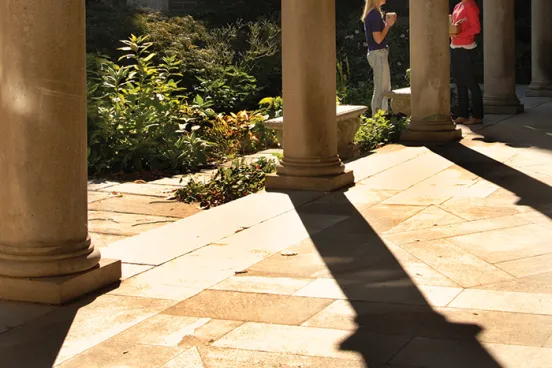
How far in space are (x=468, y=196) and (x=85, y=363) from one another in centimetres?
494

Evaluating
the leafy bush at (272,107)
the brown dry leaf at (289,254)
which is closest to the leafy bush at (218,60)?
the leafy bush at (272,107)

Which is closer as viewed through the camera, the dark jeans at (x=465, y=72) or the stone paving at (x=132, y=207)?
the stone paving at (x=132, y=207)

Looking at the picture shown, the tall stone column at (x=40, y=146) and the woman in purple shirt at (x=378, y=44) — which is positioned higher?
the woman in purple shirt at (x=378, y=44)

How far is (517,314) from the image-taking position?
5.42 metres

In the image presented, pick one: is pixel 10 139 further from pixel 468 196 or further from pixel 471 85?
pixel 471 85

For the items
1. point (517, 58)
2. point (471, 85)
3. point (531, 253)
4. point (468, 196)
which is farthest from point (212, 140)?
point (517, 58)

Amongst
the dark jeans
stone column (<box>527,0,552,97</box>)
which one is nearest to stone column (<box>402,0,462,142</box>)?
the dark jeans

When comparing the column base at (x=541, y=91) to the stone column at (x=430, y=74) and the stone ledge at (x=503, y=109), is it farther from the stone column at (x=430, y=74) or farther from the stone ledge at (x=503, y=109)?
the stone column at (x=430, y=74)

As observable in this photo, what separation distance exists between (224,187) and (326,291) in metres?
3.75

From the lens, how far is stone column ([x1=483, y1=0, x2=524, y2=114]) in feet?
51.5

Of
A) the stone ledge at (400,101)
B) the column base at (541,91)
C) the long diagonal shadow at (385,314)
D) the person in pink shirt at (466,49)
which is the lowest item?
the long diagonal shadow at (385,314)

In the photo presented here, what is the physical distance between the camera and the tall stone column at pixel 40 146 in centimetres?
573

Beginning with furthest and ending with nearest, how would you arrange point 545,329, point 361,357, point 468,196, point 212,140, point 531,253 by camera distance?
point 212,140
point 468,196
point 531,253
point 545,329
point 361,357

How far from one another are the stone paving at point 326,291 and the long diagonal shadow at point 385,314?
1 centimetres
